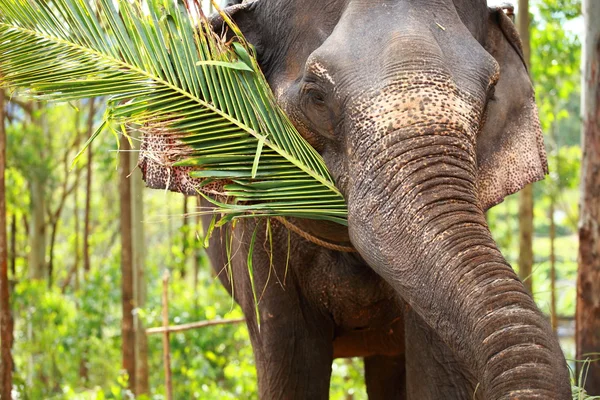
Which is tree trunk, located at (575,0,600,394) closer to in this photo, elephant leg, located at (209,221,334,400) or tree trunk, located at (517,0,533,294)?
tree trunk, located at (517,0,533,294)

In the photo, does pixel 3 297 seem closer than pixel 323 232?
No

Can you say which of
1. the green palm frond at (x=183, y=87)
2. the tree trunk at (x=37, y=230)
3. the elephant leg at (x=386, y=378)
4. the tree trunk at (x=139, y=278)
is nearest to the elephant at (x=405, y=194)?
the green palm frond at (x=183, y=87)

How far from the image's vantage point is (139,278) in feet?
30.3

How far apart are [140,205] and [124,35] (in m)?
5.31

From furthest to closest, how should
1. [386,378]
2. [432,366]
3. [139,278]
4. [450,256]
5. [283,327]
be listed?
1. [139,278]
2. [386,378]
3. [283,327]
4. [432,366]
5. [450,256]

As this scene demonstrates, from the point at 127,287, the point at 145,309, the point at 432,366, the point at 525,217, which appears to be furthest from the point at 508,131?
the point at 127,287

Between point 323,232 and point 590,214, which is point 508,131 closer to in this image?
point 323,232

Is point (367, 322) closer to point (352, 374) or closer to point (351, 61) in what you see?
point (351, 61)

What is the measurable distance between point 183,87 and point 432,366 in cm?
150

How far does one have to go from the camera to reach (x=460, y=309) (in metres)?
2.39

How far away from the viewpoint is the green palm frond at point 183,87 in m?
3.13

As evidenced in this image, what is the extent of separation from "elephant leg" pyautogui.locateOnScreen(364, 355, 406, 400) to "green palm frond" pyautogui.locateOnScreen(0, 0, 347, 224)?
84.5 inches

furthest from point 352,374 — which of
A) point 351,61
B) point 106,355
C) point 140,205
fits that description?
point 351,61

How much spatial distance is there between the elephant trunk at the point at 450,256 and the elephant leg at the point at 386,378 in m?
2.46
